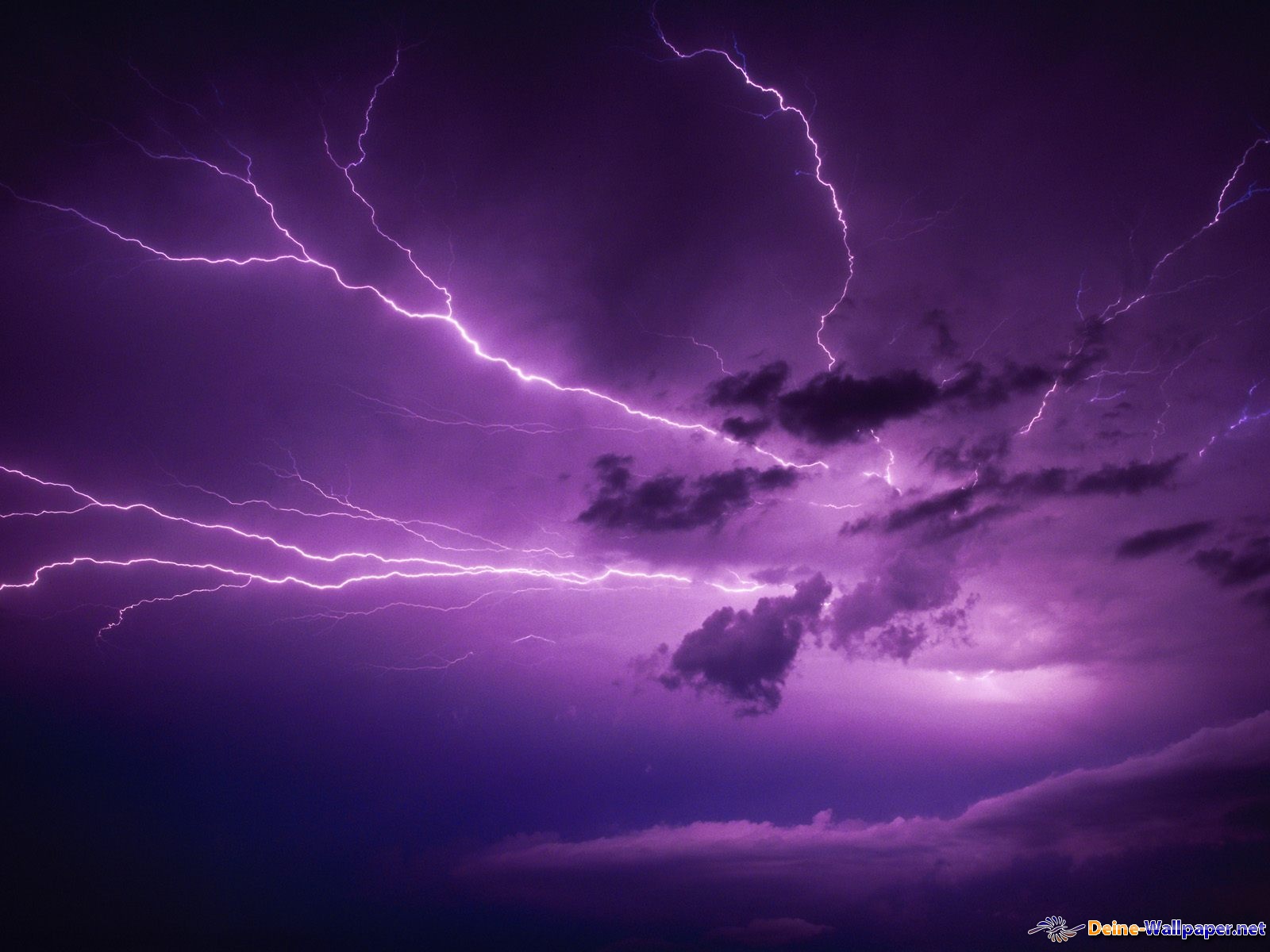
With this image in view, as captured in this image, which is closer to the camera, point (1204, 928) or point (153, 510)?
point (1204, 928)

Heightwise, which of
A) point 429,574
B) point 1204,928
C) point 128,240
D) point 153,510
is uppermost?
point 128,240

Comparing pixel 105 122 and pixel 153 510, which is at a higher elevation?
pixel 105 122

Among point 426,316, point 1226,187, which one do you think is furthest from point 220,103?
point 1226,187

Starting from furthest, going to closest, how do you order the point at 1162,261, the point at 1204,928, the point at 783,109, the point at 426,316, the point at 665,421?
the point at 665,421 < the point at 426,316 < the point at 1162,261 < the point at 783,109 < the point at 1204,928

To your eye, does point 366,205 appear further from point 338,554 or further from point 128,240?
point 338,554

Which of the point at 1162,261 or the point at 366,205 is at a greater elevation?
the point at 366,205

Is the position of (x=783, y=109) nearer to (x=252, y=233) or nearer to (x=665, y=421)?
(x=665, y=421)

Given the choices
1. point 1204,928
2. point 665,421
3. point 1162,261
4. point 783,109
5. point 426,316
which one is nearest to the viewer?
point 1204,928

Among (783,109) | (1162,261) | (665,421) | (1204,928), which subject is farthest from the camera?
(665,421)

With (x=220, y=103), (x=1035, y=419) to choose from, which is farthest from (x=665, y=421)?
(x=220, y=103)
